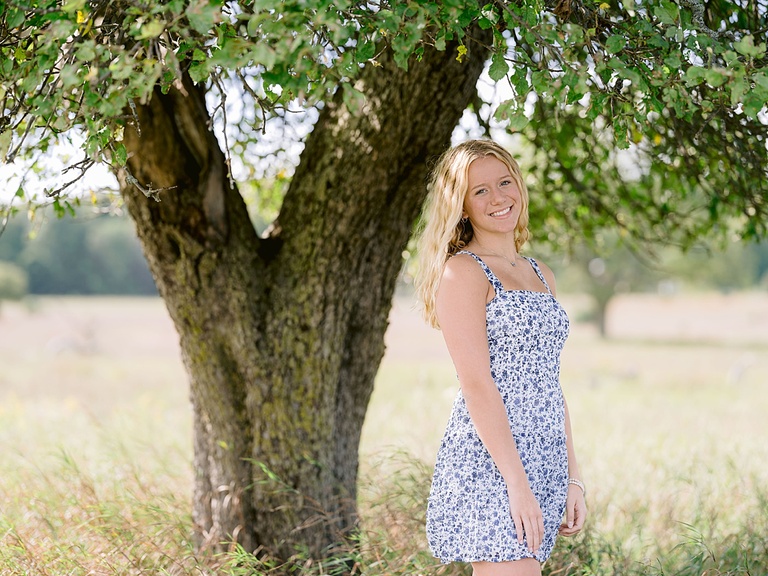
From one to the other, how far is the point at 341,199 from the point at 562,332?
1.34 meters

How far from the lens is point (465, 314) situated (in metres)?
2.49

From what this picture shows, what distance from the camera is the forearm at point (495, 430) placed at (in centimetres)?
245

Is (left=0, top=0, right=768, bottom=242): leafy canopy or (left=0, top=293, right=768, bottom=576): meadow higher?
(left=0, top=0, right=768, bottom=242): leafy canopy

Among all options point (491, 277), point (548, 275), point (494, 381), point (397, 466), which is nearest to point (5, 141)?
point (491, 277)

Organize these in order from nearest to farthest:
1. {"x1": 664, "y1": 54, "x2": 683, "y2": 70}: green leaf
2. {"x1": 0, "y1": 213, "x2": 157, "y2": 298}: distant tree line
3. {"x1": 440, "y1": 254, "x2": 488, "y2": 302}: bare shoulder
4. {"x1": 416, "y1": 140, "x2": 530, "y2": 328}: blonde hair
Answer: {"x1": 664, "y1": 54, "x2": 683, "y2": 70}: green leaf, {"x1": 440, "y1": 254, "x2": 488, "y2": 302}: bare shoulder, {"x1": 416, "y1": 140, "x2": 530, "y2": 328}: blonde hair, {"x1": 0, "y1": 213, "x2": 157, "y2": 298}: distant tree line

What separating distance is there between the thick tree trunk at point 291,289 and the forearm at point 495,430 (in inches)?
54.8

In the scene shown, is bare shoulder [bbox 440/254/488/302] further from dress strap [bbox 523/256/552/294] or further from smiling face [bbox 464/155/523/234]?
dress strap [bbox 523/256/552/294]

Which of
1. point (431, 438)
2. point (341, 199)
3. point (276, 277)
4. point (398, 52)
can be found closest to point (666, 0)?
point (398, 52)

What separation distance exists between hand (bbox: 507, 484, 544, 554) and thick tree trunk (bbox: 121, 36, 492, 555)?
4.85 feet

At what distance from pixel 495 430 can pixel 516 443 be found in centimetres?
17

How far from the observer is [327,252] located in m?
3.68

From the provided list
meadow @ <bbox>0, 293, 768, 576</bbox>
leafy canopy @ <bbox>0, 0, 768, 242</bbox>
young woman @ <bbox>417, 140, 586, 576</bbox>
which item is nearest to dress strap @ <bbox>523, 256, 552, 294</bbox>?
young woman @ <bbox>417, 140, 586, 576</bbox>

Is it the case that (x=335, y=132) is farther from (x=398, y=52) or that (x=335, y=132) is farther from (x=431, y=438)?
(x=431, y=438)

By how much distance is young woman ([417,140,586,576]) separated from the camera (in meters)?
2.46
